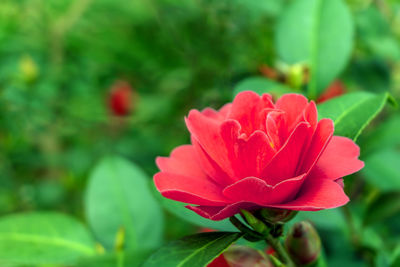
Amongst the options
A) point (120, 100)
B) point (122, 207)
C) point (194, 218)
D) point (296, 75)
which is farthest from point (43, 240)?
point (120, 100)

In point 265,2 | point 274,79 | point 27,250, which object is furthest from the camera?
point 265,2

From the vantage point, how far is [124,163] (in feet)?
2.67

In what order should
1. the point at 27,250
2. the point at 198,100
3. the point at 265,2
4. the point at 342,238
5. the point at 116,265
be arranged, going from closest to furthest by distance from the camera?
1. the point at 116,265
2. the point at 27,250
3. the point at 342,238
4. the point at 265,2
5. the point at 198,100

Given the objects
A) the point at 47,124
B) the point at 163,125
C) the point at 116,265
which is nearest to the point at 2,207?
the point at 47,124

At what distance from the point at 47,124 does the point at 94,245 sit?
0.81 m

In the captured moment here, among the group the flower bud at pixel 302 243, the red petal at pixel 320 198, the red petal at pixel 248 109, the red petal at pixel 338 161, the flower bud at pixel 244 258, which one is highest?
the red petal at pixel 248 109

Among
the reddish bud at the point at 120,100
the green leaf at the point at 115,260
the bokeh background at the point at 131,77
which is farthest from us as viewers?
the reddish bud at the point at 120,100

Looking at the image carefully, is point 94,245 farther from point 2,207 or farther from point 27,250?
point 2,207

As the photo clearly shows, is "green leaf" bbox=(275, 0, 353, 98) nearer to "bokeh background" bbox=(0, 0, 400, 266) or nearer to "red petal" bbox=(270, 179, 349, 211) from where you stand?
"bokeh background" bbox=(0, 0, 400, 266)

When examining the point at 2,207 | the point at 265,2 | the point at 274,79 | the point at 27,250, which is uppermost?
the point at 265,2

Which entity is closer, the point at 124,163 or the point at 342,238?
the point at 124,163

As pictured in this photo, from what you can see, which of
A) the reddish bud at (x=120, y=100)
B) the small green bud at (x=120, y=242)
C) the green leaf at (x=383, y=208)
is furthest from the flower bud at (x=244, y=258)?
the reddish bud at (x=120, y=100)

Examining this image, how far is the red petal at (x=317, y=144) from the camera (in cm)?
42

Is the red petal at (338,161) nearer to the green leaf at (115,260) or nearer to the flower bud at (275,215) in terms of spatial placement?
the flower bud at (275,215)
